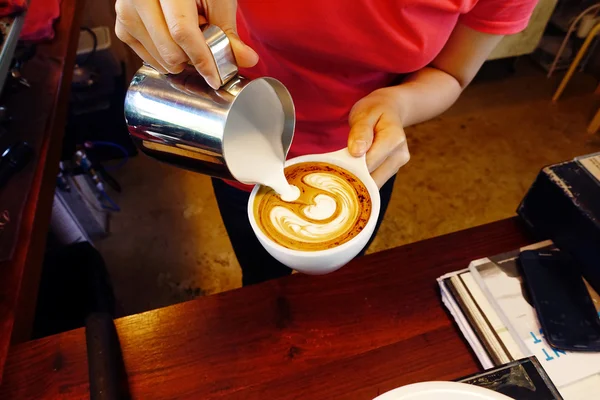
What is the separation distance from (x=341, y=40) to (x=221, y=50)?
0.28 meters

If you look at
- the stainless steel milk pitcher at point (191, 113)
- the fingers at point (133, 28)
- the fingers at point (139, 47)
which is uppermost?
the fingers at point (133, 28)

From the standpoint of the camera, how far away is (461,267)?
2.39 ft

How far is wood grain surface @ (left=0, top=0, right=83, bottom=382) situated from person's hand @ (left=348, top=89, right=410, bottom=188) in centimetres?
58

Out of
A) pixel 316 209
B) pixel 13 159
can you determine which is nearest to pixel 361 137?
pixel 316 209

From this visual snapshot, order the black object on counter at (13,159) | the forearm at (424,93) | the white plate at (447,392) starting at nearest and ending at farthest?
the white plate at (447,392)
the forearm at (424,93)
the black object on counter at (13,159)

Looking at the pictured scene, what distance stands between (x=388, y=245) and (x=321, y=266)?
1.29 metres

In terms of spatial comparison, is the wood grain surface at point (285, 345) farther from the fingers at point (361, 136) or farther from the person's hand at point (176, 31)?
the person's hand at point (176, 31)

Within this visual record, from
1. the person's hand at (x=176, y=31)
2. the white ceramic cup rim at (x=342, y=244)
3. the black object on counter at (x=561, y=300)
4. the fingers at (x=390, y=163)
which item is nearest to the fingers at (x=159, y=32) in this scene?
the person's hand at (x=176, y=31)

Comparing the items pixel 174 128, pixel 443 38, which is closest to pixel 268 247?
pixel 174 128

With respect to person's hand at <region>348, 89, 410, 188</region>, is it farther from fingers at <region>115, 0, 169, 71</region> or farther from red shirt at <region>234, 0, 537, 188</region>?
fingers at <region>115, 0, 169, 71</region>

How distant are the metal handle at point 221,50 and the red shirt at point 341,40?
0.73 ft

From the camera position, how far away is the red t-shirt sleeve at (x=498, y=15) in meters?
0.73

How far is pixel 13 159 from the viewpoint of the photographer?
0.92m

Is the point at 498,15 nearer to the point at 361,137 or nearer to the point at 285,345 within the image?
the point at 361,137
